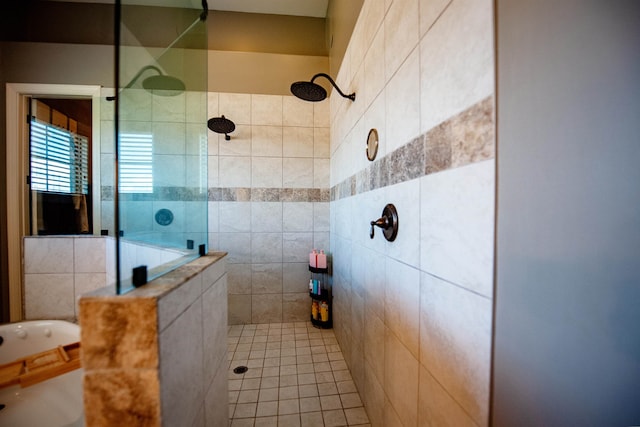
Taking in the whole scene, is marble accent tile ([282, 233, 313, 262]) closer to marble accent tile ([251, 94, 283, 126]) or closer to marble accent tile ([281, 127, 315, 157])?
marble accent tile ([281, 127, 315, 157])

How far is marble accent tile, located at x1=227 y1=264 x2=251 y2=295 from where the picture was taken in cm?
228

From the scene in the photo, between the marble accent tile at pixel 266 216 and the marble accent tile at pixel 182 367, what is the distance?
64.8 inches

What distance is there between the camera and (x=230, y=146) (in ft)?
7.40

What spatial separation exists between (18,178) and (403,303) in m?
3.22

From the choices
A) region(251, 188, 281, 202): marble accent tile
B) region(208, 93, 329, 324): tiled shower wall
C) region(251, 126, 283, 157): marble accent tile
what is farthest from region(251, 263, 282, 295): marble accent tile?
region(251, 126, 283, 157): marble accent tile

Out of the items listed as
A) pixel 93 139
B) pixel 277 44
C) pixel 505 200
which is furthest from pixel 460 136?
pixel 93 139

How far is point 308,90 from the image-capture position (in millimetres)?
1601

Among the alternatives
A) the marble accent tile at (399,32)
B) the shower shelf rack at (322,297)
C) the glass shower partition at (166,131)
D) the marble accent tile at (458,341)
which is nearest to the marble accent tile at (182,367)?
the glass shower partition at (166,131)

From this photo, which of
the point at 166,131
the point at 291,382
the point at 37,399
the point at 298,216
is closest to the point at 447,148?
the point at 166,131

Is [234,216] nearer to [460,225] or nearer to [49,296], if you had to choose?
[49,296]

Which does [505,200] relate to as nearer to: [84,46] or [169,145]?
[169,145]

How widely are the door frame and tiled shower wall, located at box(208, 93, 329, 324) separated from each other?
1154 millimetres

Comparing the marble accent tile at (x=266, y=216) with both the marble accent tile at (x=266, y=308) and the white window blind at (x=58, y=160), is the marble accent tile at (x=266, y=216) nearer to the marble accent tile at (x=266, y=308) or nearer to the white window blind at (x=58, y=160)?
the marble accent tile at (x=266, y=308)

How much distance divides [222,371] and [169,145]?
1.01 metres
